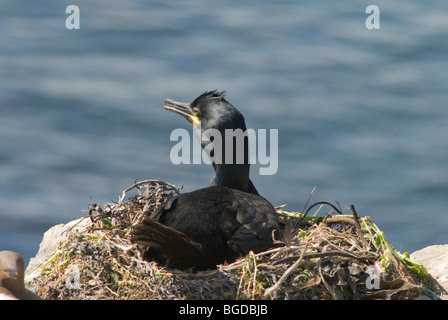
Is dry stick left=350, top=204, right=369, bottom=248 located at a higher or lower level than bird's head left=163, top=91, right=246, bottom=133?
lower

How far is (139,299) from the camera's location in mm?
4793

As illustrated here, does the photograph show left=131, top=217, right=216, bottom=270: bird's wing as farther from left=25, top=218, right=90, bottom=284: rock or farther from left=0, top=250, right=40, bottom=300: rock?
left=25, top=218, right=90, bottom=284: rock

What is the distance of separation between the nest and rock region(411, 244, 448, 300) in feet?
1.80

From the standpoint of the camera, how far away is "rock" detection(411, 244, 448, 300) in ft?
19.6

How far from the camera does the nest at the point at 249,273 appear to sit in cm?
487

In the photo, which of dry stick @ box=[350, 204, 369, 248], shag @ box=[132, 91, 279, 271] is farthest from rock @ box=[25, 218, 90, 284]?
dry stick @ box=[350, 204, 369, 248]

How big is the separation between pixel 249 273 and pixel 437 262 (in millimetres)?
2032

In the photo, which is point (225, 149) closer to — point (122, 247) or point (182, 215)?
point (182, 215)

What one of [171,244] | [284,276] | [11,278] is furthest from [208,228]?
[11,278]

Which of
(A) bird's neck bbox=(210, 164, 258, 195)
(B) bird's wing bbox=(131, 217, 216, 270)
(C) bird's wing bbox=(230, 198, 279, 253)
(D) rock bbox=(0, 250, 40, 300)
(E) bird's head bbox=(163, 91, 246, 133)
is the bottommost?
(D) rock bbox=(0, 250, 40, 300)

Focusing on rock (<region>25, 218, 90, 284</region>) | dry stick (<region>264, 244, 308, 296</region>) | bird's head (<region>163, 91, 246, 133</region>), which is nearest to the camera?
dry stick (<region>264, 244, 308, 296</region>)

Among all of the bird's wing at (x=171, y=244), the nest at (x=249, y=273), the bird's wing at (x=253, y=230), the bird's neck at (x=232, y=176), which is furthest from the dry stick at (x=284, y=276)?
the bird's neck at (x=232, y=176)

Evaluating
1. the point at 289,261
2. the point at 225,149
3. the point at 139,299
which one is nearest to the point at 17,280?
the point at 139,299

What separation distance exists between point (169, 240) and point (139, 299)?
0.41 metres
